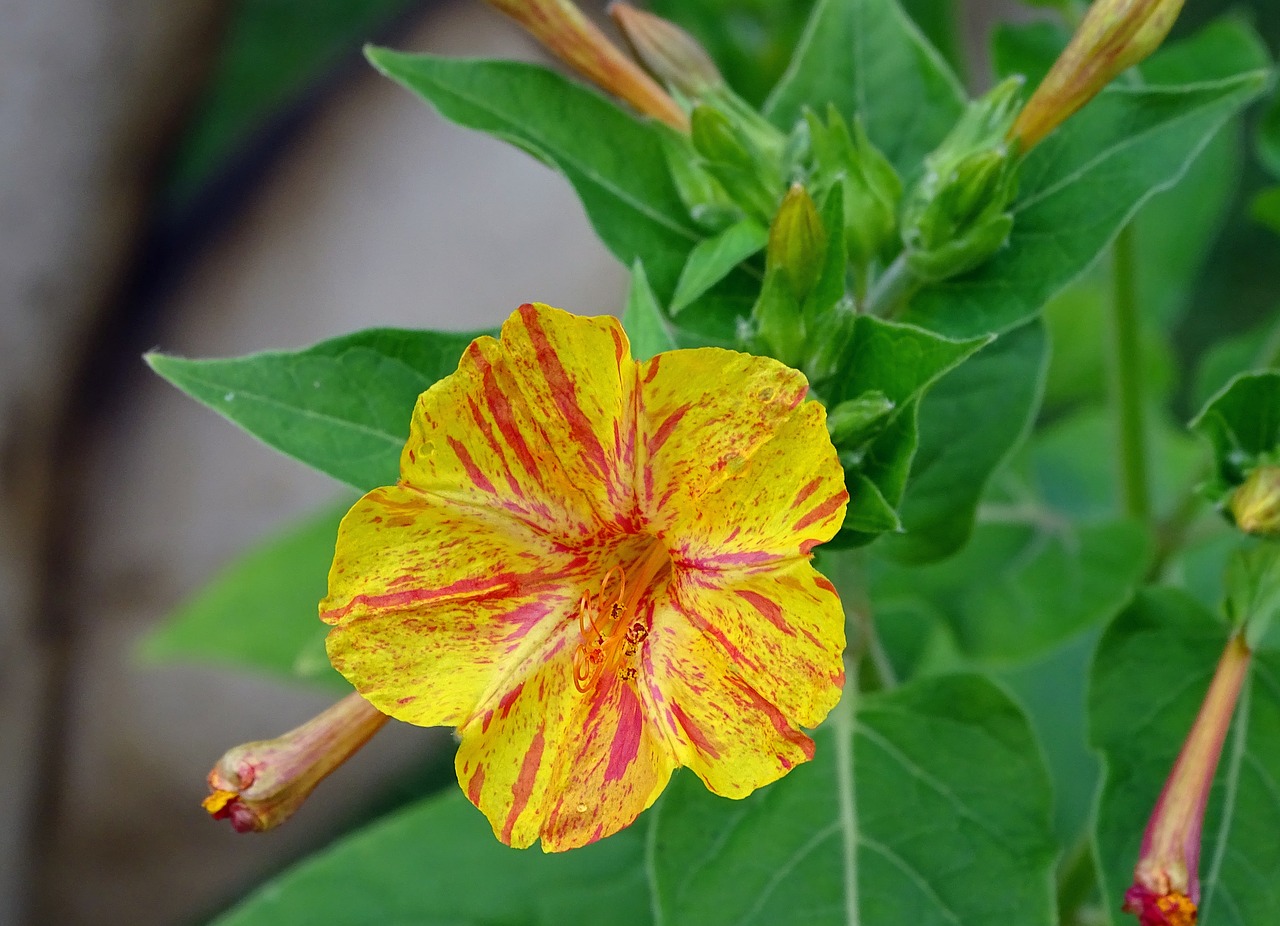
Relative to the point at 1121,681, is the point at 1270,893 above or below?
below

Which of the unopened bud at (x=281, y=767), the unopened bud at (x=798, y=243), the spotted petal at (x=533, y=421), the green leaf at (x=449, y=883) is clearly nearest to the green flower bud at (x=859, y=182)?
the unopened bud at (x=798, y=243)

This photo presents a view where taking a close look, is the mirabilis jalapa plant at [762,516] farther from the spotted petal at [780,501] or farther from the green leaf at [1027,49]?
the green leaf at [1027,49]

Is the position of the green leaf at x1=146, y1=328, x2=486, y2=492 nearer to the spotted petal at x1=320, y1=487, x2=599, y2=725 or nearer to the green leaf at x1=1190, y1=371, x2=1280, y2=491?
the spotted petal at x1=320, y1=487, x2=599, y2=725

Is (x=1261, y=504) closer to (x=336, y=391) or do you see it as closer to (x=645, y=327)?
(x=645, y=327)

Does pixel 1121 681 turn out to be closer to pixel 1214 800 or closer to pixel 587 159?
pixel 1214 800

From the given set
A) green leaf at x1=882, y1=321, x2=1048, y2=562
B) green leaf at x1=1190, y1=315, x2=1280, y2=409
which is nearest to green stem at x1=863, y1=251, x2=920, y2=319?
green leaf at x1=882, y1=321, x2=1048, y2=562

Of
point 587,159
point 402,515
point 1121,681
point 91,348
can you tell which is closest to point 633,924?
point 1121,681

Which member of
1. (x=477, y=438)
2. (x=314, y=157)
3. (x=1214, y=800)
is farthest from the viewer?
(x=314, y=157)
